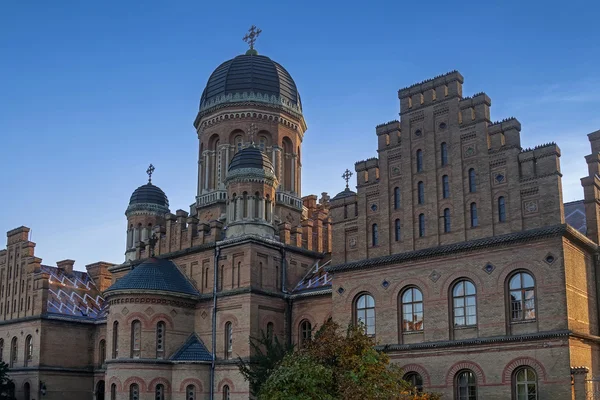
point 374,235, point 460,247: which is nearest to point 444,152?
point 460,247

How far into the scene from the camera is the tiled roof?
55.4m

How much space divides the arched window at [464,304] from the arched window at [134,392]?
63.0ft

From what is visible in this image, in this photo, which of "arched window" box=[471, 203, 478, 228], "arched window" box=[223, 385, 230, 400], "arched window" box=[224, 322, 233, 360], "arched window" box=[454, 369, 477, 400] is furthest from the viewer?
"arched window" box=[224, 322, 233, 360]

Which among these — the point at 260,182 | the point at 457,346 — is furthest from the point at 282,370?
the point at 260,182

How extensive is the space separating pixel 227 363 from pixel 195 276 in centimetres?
640

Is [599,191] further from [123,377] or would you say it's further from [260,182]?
[123,377]

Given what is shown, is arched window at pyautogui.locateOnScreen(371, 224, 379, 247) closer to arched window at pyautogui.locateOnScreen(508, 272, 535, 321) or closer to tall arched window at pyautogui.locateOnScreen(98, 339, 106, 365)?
arched window at pyautogui.locateOnScreen(508, 272, 535, 321)

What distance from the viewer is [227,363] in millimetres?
44250

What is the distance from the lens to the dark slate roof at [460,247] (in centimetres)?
3263

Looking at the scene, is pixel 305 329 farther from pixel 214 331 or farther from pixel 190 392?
pixel 190 392

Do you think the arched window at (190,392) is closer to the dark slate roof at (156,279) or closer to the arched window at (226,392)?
the arched window at (226,392)

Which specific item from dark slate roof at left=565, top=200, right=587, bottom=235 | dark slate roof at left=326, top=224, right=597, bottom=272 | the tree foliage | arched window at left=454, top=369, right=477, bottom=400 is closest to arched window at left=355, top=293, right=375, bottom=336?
dark slate roof at left=326, top=224, right=597, bottom=272

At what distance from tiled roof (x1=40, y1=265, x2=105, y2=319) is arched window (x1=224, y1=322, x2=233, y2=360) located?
15.2 metres

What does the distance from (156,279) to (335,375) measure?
67.7 feet
